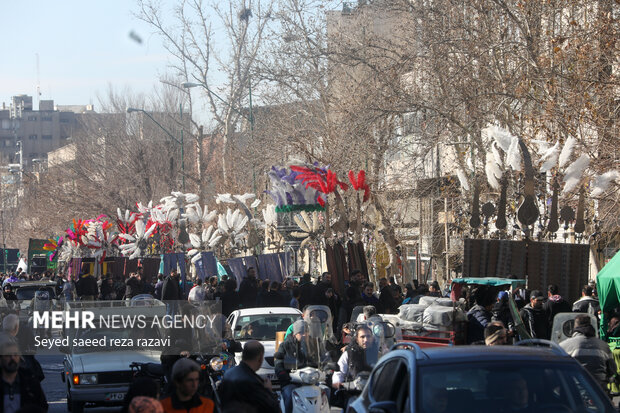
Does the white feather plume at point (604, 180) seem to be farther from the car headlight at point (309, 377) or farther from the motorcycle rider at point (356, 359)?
the car headlight at point (309, 377)

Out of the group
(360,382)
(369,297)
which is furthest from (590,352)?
(369,297)

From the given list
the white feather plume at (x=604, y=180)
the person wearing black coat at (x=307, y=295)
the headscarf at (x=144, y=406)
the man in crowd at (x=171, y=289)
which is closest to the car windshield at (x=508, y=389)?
Result: the headscarf at (x=144, y=406)

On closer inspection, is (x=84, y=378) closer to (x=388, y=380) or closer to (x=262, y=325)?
(x=262, y=325)

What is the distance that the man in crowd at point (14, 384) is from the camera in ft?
26.6

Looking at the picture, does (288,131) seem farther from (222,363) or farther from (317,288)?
(222,363)

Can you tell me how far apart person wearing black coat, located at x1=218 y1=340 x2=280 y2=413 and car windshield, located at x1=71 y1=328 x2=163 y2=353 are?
24.0 feet

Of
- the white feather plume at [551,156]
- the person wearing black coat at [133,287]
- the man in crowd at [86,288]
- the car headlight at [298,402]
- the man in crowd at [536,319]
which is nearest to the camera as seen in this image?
the car headlight at [298,402]

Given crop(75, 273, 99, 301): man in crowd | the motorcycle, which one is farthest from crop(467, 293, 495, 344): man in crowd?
crop(75, 273, 99, 301): man in crowd

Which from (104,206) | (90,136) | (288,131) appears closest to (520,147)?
(288,131)

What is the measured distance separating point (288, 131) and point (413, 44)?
11.0 m

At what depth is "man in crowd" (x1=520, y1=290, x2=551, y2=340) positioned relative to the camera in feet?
47.7

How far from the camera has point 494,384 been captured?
644 centimetres

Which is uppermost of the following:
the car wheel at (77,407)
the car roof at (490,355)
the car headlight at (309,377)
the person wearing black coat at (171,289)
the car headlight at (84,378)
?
the car roof at (490,355)

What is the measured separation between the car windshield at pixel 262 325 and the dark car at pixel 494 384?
8855 mm
